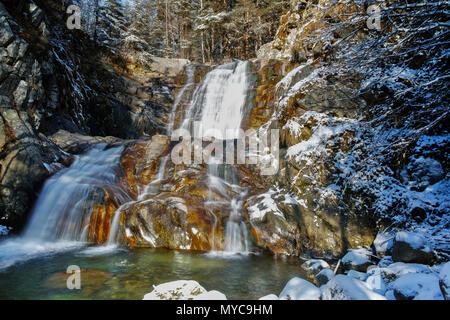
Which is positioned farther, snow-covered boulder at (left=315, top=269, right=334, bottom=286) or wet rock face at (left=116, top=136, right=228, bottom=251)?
wet rock face at (left=116, top=136, right=228, bottom=251)

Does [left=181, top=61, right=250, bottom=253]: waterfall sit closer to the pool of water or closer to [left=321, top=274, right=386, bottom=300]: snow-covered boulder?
the pool of water

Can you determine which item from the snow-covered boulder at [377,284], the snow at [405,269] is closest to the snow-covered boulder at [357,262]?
the snow at [405,269]

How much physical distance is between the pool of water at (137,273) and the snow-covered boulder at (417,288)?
2.39 meters

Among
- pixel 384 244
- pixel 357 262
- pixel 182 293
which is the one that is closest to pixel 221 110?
pixel 384 244

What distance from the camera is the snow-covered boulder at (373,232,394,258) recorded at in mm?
5598

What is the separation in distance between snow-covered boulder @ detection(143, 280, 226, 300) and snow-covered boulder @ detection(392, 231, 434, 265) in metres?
3.72

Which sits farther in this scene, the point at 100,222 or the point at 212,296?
the point at 100,222

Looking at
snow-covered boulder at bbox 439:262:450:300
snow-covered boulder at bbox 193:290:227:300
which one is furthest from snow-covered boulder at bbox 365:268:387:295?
snow-covered boulder at bbox 193:290:227:300

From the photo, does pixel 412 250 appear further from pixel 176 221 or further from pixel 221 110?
pixel 221 110

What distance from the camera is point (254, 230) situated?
311 inches

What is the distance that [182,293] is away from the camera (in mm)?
3451

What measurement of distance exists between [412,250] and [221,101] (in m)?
14.1

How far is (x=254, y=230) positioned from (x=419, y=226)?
14.3 ft
